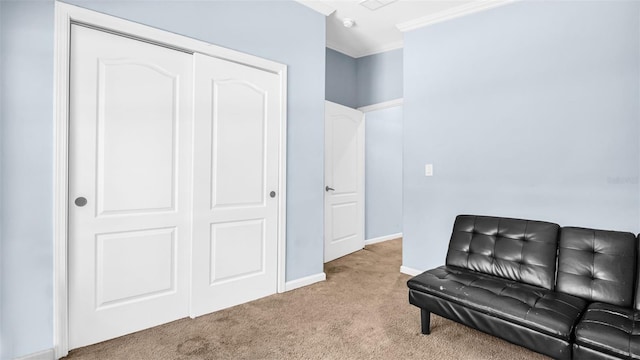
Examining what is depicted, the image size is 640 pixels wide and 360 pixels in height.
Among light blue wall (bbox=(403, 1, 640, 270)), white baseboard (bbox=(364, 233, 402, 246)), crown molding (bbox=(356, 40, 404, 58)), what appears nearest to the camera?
light blue wall (bbox=(403, 1, 640, 270))

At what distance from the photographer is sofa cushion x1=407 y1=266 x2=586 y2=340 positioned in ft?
5.61

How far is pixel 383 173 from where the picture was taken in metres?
A: 5.44

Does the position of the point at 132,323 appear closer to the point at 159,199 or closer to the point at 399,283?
the point at 159,199

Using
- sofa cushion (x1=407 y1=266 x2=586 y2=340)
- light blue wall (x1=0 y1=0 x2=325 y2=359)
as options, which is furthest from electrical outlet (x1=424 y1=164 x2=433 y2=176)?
light blue wall (x1=0 y1=0 x2=325 y2=359)

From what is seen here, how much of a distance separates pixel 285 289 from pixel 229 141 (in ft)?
4.83

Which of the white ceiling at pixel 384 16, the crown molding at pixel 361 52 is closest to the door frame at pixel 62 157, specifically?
the white ceiling at pixel 384 16

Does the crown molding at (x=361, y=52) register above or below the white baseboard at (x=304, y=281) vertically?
above

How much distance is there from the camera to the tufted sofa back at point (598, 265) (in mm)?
1943

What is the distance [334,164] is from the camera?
4.26 metres

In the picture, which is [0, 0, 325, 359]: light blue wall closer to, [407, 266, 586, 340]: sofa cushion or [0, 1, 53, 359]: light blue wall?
[0, 1, 53, 359]: light blue wall

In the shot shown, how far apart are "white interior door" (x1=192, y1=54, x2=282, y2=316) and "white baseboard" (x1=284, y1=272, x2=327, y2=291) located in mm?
145

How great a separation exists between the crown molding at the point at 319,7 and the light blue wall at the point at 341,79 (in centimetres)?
101

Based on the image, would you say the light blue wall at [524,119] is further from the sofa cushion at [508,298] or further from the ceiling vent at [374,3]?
the sofa cushion at [508,298]

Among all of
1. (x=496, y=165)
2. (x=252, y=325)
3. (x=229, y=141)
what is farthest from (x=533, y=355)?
(x=229, y=141)
